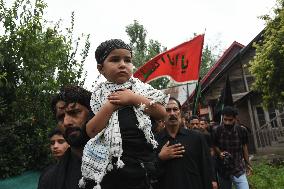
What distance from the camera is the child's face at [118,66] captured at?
2.22m

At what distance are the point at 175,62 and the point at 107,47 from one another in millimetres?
5847

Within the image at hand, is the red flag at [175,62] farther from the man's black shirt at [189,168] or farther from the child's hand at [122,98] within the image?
the child's hand at [122,98]

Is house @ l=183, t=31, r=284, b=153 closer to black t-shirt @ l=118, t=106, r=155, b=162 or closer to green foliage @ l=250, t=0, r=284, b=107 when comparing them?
green foliage @ l=250, t=0, r=284, b=107

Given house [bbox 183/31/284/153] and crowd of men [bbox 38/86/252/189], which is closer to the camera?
crowd of men [bbox 38/86/252/189]

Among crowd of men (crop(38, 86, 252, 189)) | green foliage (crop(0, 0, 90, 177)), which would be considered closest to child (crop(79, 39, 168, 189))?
crowd of men (crop(38, 86, 252, 189))

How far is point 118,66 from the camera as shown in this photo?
7.29 feet

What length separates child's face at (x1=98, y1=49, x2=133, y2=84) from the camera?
2225mm

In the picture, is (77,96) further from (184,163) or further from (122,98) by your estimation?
(184,163)

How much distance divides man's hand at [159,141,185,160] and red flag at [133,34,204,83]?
3925 millimetres

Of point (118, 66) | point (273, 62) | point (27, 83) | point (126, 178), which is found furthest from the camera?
point (273, 62)

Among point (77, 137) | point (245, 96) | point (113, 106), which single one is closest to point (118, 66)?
point (113, 106)

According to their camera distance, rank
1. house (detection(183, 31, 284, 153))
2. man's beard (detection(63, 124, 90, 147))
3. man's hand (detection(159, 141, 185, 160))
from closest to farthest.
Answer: man's beard (detection(63, 124, 90, 147)) < man's hand (detection(159, 141, 185, 160)) < house (detection(183, 31, 284, 153))

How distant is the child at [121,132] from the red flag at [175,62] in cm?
554

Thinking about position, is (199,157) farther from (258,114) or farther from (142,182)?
Answer: (258,114)
